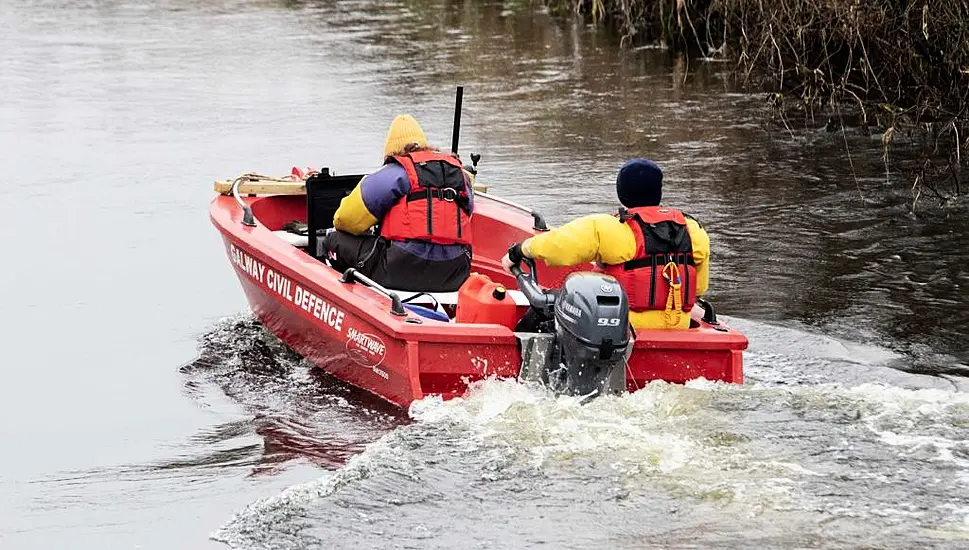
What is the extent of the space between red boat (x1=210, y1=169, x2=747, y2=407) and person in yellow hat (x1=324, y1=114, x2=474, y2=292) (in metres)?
0.15

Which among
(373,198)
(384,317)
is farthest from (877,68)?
(384,317)

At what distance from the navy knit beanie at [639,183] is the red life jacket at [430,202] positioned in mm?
1065

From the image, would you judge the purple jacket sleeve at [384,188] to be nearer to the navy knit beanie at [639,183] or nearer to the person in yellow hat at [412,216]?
the person in yellow hat at [412,216]

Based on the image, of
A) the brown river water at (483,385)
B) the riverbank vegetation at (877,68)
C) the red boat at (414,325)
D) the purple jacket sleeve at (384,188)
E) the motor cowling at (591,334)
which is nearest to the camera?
the brown river water at (483,385)

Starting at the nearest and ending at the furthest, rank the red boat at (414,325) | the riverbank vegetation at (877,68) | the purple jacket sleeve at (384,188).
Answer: the red boat at (414,325)
the purple jacket sleeve at (384,188)
the riverbank vegetation at (877,68)

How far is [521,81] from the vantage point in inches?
703

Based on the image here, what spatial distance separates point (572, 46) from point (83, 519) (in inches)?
571

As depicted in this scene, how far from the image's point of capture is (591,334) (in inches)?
274

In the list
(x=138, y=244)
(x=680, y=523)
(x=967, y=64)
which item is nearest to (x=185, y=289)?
(x=138, y=244)

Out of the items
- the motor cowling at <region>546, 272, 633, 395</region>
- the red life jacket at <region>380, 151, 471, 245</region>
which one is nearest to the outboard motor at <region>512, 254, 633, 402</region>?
the motor cowling at <region>546, 272, 633, 395</region>

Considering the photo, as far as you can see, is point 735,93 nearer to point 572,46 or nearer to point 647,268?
point 572,46

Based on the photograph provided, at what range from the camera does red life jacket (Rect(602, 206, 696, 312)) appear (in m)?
7.21

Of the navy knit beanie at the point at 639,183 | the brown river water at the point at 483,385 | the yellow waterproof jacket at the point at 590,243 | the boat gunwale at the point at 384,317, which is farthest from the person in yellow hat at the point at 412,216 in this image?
the navy knit beanie at the point at 639,183

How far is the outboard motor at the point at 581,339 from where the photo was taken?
6969mm
